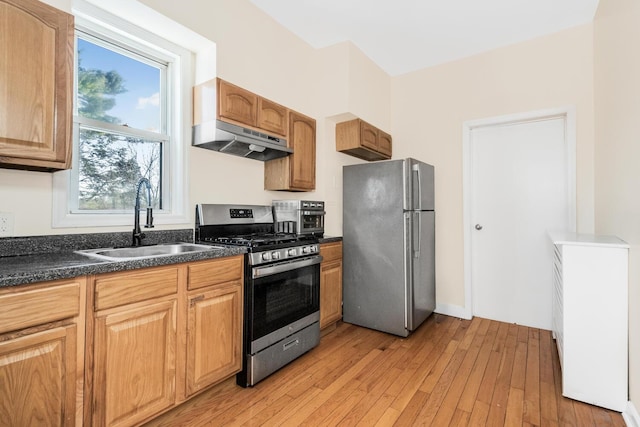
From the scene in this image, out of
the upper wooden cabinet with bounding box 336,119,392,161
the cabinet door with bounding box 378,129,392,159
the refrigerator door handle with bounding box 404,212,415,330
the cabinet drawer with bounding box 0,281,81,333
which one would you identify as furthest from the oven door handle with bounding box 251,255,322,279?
the cabinet door with bounding box 378,129,392,159

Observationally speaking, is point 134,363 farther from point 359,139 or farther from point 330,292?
point 359,139

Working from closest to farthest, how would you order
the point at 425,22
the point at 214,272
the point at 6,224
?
the point at 6,224 < the point at 214,272 < the point at 425,22

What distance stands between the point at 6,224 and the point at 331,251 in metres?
2.26

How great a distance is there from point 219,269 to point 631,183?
2.42 metres

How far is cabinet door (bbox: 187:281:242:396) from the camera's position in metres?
1.77

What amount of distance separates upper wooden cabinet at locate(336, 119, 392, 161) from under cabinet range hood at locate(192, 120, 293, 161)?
0.77m

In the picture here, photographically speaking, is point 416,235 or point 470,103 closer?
point 416,235

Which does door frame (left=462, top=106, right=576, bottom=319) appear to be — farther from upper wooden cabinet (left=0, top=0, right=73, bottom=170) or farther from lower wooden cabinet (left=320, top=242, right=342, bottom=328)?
upper wooden cabinet (left=0, top=0, right=73, bottom=170)

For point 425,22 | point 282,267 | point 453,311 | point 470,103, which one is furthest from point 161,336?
point 470,103

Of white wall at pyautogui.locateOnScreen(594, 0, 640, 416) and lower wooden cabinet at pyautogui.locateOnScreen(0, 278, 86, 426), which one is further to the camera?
white wall at pyautogui.locateOnScreen(594, 0, 640, 416)

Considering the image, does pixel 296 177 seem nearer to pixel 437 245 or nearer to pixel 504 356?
pixel 437 245

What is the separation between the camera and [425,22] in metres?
2.93

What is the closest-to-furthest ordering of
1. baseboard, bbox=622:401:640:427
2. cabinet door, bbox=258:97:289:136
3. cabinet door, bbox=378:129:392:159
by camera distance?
1. baseboard, bbox=622:401:640:427
2. cabinet door, bbox=258:97:289:136
3. cabinet door, bbox=378:129:392:159

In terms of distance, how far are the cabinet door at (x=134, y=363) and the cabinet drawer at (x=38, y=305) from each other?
5.7 inches
